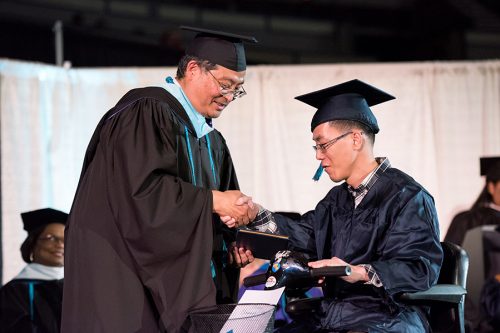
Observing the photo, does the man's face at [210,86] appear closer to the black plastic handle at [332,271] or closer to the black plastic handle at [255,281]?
the black plastic handle at [255,281]

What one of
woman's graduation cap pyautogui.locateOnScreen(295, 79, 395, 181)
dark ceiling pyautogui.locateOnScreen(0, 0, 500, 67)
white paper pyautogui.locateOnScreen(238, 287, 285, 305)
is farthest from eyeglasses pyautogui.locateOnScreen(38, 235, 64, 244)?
dark ceiling pyautogui.locateOnScreen(0, 0, 500, 67)

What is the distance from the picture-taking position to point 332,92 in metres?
3.30

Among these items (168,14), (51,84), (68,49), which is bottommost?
(51,84)

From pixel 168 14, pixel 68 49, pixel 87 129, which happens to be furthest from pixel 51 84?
pixel 168 14

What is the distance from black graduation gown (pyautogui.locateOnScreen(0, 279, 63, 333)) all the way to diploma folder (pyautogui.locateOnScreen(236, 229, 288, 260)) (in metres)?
2.28

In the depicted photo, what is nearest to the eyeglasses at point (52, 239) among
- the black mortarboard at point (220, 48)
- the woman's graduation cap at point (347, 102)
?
the black mortarboard at point (220, 48)

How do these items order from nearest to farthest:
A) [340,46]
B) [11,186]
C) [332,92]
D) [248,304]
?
1. [248,304]
2. [332,92]
3. [11,186]
4. [340,46]

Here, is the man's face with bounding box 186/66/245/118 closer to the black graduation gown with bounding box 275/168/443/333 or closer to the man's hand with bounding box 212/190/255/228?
the man's hand with bounding box 212/190/255/228

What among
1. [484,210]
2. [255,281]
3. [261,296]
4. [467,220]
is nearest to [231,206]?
[255,281]

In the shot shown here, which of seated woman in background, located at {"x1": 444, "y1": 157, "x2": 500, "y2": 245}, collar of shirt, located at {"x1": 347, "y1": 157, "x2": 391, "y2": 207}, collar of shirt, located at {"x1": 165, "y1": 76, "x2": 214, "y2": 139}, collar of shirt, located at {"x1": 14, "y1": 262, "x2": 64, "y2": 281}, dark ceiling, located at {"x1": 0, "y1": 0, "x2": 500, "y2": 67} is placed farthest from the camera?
dark ceiling, located at {"x1": 0, "y1": 0, "x2": 500, "y2": 67}

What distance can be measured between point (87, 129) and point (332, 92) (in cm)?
358

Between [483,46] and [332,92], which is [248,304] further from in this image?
[483,46]

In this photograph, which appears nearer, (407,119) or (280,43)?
(407,119)

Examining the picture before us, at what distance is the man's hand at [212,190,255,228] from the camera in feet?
9.82
